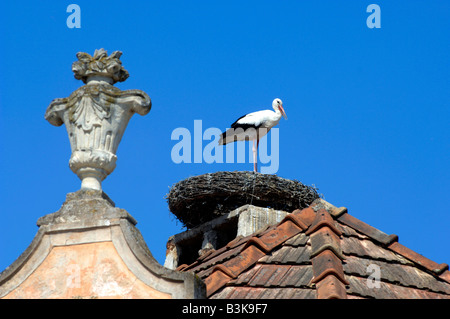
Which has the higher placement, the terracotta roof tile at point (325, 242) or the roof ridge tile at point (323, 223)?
the roof ridge tile at point (323, 223)

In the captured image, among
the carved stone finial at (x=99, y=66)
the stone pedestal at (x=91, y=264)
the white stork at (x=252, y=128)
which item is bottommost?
the stone pedestal at (x=91, y=264)

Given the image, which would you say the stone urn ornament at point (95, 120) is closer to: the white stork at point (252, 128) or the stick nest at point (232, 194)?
the stick nest at point (232, 194)

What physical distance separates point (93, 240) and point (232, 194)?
9.19 metres

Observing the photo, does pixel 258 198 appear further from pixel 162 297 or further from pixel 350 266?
pixel 162 297

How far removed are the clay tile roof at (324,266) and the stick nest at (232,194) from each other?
23.3 ft

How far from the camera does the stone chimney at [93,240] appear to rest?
18.6 feet

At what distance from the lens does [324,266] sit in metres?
6.75

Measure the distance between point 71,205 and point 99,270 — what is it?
1.72ft

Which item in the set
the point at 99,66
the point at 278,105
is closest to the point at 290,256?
the point at 99,66

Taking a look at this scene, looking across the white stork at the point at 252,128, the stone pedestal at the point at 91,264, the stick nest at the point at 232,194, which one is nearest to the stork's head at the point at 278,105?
the white stork at the point at 252,128

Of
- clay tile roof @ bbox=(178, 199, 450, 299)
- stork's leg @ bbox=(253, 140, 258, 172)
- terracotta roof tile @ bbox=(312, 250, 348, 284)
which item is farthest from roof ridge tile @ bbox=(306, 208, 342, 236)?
stork's leg @ bbox=(253, 140, 258, 172)

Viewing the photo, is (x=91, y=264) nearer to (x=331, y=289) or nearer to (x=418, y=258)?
(x=331, y=289)
